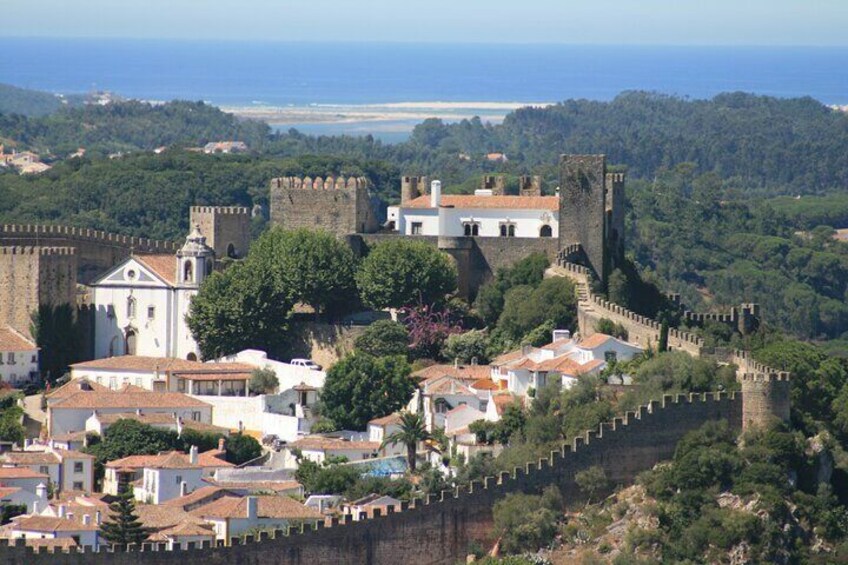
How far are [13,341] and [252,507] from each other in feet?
45.7

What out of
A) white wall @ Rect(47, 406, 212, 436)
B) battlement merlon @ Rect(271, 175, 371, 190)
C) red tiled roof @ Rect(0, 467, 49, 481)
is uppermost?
battlement merlon @ Rect(271, 175, 371, 190)

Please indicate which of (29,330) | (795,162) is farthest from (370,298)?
(795,162)

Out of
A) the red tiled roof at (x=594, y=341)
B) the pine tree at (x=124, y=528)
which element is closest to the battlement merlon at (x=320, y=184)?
the red tiled roof at (x=594, y=341)

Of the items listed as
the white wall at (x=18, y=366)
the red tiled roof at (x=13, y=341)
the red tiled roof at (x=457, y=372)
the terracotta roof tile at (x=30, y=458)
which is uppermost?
the red tiled roof at (x=13, y=341)

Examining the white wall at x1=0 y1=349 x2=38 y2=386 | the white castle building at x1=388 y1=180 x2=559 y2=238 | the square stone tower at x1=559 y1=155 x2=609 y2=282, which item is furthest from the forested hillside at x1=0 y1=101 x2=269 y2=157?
the white wall at x1=0 y1=349 x2=38 y2=386

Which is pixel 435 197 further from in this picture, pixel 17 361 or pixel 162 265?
pixel 17 361

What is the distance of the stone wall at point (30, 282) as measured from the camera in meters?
59.9

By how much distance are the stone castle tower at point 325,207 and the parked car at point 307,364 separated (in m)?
4.65

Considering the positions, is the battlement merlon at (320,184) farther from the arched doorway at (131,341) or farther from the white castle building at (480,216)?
the arched doorway at (131,341)

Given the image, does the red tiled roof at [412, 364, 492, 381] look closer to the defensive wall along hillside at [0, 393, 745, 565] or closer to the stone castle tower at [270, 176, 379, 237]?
the stone castle tower at [270, 176, 379, 237]

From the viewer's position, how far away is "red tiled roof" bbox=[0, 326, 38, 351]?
5881cm

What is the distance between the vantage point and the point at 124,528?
4459cm

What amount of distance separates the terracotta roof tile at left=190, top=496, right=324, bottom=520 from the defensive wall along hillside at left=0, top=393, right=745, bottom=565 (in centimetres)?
185

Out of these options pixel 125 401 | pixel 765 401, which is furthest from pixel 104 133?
pixel 765 401
